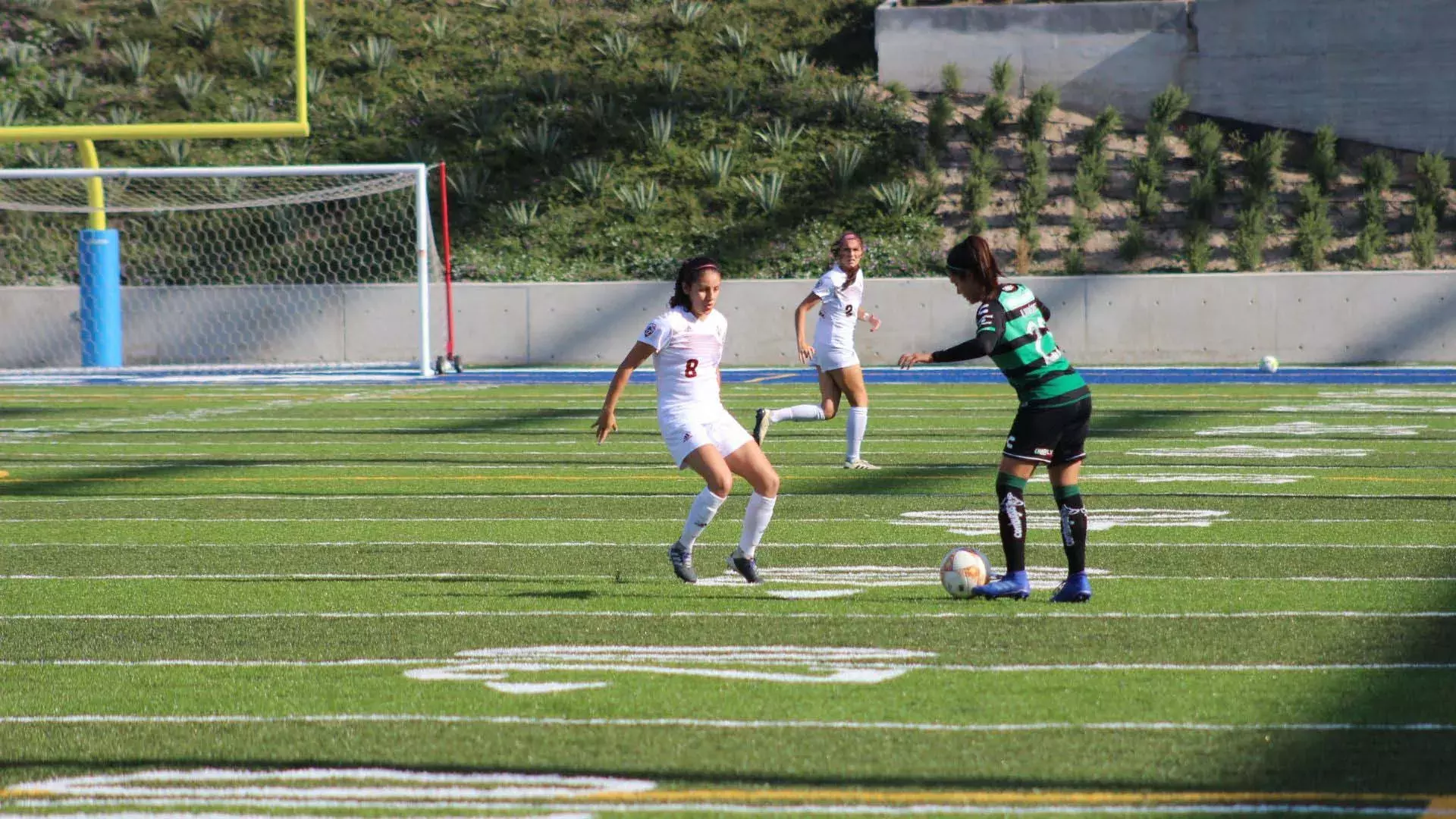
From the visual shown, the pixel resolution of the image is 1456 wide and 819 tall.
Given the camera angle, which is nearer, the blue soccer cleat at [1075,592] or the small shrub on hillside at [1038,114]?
the blue soccer cleat at [1075,592]

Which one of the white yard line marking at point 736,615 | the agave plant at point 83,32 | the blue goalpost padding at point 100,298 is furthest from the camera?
the agave plant at point 83,32

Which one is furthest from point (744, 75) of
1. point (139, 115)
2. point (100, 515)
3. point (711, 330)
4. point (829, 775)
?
point (829, 775)

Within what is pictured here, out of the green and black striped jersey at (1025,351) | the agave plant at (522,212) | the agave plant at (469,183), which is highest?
the agave plant at (469,183)

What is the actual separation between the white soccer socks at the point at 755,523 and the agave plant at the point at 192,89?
106 ft

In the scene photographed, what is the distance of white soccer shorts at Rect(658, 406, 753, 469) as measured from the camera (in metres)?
9.38

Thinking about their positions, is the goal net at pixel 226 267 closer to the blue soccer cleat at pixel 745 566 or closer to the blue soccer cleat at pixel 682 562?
the blue soccer cleat at pixel 682 562

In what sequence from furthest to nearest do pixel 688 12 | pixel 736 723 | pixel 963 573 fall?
pixel 688 12 → pixel 963 573 → pixel 736 723

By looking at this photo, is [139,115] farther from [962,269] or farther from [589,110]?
[962,269]

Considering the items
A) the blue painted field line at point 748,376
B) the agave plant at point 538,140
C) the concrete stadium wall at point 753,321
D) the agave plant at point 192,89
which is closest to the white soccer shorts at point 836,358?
the blue painted field line at point 748,376

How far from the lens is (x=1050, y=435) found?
859 centimetres

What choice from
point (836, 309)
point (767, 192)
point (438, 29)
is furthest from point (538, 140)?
point (836, 309)

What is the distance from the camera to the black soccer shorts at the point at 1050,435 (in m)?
8.59

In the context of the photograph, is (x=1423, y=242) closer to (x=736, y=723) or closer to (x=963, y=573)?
(x=963, y=573)

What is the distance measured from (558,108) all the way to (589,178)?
266cm
